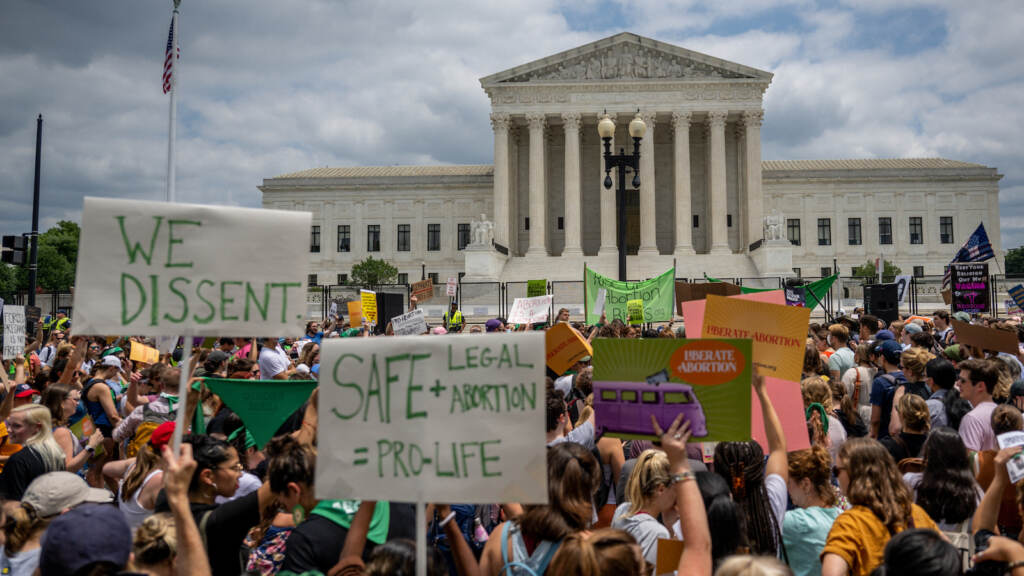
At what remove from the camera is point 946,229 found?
197 feet

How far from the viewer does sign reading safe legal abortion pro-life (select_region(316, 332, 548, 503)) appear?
10.6 ft

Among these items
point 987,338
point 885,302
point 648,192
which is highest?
point 648,192

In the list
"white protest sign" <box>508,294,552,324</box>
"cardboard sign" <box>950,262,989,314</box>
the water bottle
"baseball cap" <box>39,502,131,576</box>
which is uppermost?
"cardboard sign" <box>950,262,989,314</box>

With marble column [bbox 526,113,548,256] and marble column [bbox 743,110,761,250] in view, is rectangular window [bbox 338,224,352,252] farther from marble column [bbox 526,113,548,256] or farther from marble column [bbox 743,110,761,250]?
marble column [bbox 743,110,761,250]

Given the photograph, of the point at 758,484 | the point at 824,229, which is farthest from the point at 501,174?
the point at 758,484

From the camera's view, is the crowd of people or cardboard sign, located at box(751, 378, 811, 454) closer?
the crowd of people

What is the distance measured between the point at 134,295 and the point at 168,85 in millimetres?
16218

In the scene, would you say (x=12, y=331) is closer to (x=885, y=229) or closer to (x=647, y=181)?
(x=647, y=181)

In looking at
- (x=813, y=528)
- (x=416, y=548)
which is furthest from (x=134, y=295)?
(x=813, y=528)

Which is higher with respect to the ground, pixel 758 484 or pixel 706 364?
pixel 706 364

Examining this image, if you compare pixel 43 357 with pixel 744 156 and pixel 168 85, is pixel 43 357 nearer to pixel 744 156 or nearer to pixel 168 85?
pixel 168 85

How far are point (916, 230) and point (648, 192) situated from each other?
24.9 m

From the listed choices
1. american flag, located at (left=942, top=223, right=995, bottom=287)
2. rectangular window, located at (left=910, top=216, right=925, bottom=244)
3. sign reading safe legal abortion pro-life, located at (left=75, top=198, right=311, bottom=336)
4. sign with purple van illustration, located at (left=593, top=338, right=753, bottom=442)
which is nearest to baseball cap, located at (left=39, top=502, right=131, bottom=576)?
sign reading safe legal abortion pro-life, located at (left=75, top=198, right=311, bottom=336)

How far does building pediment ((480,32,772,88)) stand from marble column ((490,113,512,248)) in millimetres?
2572
